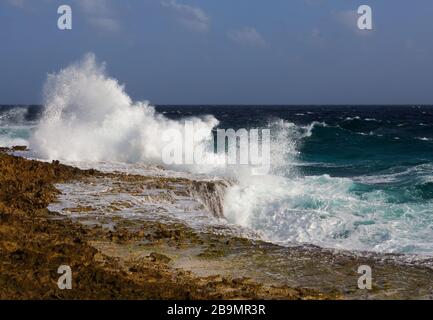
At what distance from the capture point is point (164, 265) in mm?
7605

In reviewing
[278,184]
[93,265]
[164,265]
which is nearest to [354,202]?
[278,184]

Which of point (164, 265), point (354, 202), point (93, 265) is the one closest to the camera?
point (93, 265)

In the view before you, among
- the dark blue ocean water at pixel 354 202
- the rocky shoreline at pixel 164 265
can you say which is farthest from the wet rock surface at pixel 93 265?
the dark blue ocean water at pixel 354 202

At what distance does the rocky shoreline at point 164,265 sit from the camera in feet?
20.8

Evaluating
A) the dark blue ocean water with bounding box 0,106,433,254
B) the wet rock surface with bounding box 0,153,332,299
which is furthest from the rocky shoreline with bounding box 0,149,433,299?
the dark blue ocean water with bounding box 0,106,433,254

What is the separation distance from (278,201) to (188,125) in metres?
10.3

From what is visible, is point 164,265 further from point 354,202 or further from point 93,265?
point 354,202

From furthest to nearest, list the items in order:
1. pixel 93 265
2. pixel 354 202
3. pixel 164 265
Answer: pixel 354 202, pixel 164 265, pixel 93 265

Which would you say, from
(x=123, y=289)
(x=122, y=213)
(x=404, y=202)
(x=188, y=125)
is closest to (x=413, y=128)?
(x=188, y=125)

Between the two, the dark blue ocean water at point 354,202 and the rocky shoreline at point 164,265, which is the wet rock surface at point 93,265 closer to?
the rocky shoreline at point 164,265

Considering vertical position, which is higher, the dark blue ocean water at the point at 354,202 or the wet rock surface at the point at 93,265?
the wet rock surface at the point at 93,265

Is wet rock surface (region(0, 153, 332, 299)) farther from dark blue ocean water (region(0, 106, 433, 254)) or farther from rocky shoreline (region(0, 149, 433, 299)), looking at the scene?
dark blue ocean water (region(0, 106, 433, 254))

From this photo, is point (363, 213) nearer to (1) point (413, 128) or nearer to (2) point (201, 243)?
(2) point (201, 243)
